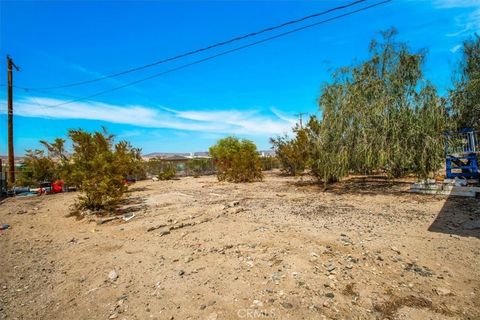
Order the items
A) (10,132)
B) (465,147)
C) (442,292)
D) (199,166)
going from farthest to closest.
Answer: (199,166), (10,132), (465,147), (442,292)

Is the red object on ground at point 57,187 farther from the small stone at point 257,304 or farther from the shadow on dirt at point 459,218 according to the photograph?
the shadow on dirt at point 459,218

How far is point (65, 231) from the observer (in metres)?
6.44

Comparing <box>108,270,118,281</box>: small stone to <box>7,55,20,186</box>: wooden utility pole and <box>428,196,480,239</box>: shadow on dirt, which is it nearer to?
<box>428,196,480,239</box>: shadow on dirt

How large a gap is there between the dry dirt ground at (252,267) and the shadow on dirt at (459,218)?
0.07ft

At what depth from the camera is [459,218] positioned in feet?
19.4

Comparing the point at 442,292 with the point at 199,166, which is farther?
the point at 199,166

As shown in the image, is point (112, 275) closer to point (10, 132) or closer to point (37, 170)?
point (37, 170)

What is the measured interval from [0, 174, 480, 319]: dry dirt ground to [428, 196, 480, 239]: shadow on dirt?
0.07 ft

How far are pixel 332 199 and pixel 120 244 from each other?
6.71m

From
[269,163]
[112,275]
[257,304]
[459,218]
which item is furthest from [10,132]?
[269,163]

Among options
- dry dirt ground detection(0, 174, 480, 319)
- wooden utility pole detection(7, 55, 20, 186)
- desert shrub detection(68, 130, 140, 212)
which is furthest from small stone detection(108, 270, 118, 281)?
wooden utility pole detection(7, 55, 20, 186)

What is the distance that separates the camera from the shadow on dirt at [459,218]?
5.03m

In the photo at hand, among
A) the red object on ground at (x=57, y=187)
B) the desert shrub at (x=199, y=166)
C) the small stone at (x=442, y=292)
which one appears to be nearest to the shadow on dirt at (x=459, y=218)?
the small stone at (x=442, y=292)

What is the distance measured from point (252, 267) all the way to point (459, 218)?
5114 millimetres
